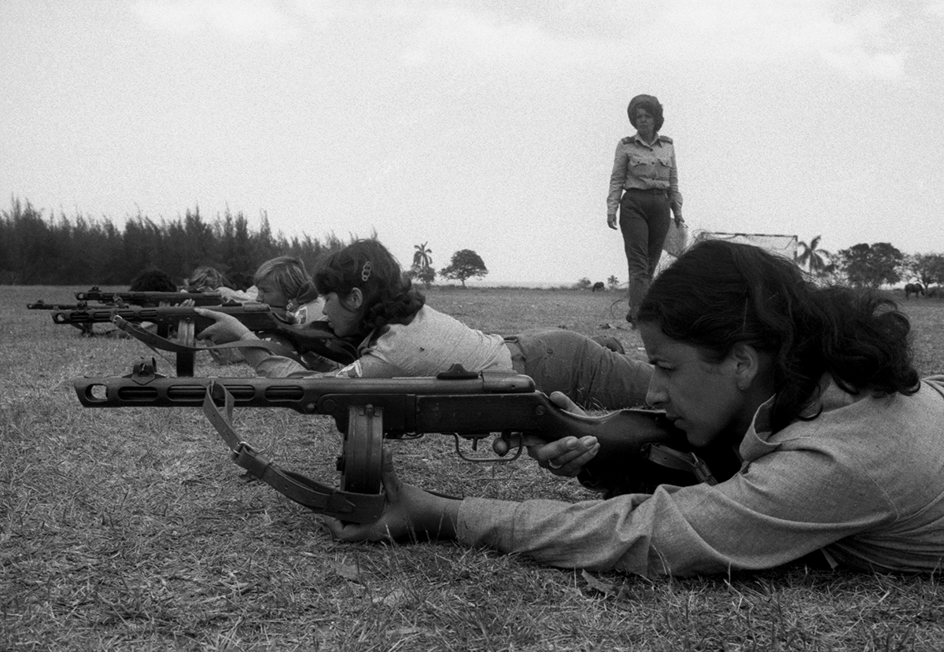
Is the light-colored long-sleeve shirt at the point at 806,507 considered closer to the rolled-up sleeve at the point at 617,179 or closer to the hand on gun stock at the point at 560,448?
the hand on gun stock at the point at 560,448

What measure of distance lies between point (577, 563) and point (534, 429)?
574mm

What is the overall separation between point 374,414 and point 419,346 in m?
1.92

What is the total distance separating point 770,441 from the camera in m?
2.47

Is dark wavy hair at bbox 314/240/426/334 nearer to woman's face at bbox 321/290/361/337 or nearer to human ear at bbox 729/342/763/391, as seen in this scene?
woman's face at bbox 321/290/361/337

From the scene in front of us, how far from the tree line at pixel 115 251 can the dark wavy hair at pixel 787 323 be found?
33543mm

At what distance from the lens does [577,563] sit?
2590 mm

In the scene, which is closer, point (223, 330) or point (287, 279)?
point (223, 330)

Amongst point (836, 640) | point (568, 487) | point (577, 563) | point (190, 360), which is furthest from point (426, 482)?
point (190, 360)

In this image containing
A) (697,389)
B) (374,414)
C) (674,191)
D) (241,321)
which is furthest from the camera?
(674,191)

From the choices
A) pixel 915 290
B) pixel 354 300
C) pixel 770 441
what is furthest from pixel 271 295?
pixel 915 290

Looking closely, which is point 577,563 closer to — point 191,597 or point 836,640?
point 836,640

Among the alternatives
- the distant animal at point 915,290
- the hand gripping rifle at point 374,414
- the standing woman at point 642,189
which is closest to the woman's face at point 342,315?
the hand gripping rifle at point 374,414

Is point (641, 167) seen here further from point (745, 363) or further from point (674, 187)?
point (745, 363)

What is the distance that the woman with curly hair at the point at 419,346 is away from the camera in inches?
189
